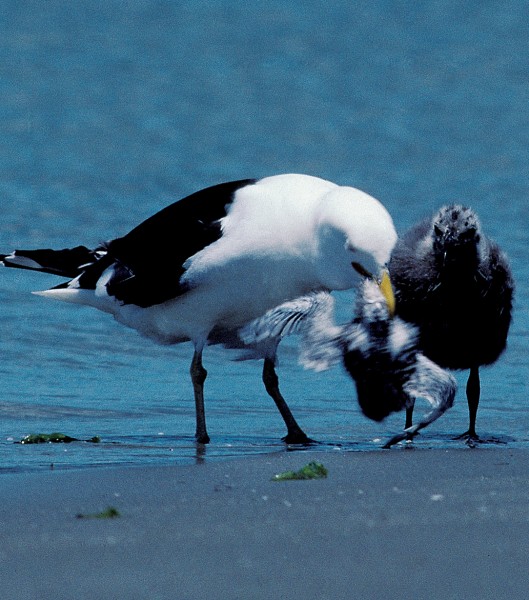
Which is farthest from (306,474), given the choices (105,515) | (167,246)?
(167,246)

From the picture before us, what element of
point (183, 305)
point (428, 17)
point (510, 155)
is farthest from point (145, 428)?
point (428, 17)

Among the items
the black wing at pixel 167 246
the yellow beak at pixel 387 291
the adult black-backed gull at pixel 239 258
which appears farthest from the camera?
the black wing at pixel 167 246

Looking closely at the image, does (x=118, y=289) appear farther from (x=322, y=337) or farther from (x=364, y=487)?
(x=364, y=487)

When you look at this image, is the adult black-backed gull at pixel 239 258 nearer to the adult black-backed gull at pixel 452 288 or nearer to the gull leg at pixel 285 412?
the gull leg at pixel 285 412

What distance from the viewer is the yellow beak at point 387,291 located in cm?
505

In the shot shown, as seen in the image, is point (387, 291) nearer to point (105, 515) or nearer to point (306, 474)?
point (306, 474)

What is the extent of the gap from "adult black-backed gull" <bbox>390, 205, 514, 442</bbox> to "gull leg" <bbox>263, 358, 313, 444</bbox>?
2.15 ft

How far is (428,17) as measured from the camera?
55.5 ft

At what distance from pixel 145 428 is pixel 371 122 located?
27.4 feet

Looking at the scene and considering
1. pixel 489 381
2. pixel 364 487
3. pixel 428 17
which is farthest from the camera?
pixel 428 17

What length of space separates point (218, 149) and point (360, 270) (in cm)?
762

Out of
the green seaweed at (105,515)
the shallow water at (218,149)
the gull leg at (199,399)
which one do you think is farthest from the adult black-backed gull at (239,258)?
the green seaweed at (105,515)

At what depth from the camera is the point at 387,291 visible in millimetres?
5078

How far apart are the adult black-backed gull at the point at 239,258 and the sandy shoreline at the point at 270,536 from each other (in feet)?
4.12
